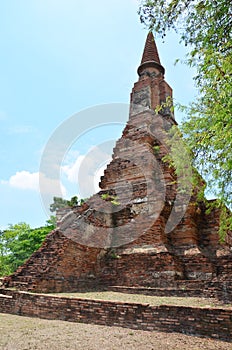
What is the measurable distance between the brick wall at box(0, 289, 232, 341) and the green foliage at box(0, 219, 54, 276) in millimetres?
17270

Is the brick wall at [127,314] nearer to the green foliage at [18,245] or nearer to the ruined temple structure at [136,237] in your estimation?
the ruined temple structure at [136,237]

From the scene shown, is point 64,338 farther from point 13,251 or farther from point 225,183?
point 13,251

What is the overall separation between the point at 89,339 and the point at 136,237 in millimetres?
5075

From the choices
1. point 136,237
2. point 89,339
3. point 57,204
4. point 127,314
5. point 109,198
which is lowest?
point 89,339

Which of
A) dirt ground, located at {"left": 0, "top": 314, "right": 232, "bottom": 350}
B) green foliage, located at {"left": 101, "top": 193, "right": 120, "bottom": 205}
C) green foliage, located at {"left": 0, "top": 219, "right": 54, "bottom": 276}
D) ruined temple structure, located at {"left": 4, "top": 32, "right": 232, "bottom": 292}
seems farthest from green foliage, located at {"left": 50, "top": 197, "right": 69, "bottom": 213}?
dirt ground, located at {"left": 0, "top": 314, "right": 232, "bottom": 350}

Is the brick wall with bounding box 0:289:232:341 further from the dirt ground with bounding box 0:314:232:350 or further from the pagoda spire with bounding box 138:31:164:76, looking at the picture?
the pagoda spire with bounding box 138:31:164:76

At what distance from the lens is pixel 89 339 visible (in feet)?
15.6

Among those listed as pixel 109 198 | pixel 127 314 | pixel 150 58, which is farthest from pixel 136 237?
pixel 150 58

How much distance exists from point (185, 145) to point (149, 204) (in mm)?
3349

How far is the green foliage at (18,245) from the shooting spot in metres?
23.6

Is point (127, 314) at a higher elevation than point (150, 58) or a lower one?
lower

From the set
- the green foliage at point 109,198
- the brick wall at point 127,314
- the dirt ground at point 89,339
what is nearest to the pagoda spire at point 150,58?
the green foliage at point 109,198

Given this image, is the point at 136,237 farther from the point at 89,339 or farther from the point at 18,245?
the point at 18,245

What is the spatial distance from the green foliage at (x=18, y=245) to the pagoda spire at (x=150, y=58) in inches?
610
